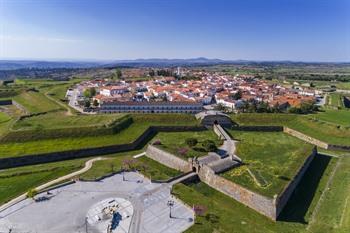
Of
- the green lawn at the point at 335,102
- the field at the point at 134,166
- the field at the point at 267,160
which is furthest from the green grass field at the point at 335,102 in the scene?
the field at the point at 134,166

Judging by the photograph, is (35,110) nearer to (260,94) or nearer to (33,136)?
(33,136)

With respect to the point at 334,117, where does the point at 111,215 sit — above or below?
below

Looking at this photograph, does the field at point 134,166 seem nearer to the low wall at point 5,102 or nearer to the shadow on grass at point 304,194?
the shadow on grass at point 304,194

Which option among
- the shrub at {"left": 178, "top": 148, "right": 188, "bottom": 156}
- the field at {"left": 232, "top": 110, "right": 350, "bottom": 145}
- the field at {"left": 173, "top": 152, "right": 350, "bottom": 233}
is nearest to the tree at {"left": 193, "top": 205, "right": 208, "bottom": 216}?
the field at {"left": 173, "top": 152, "right": 350, "bottom": 233}

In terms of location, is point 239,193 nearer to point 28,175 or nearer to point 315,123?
point 28,175

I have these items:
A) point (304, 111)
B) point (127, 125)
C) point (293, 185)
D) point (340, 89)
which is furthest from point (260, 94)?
point (293, 185)

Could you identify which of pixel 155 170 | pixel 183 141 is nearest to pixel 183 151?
pixel 155 170

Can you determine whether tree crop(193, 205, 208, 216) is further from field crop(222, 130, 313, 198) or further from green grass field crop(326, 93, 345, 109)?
green grass field crop(326, 93, 345, 109)
